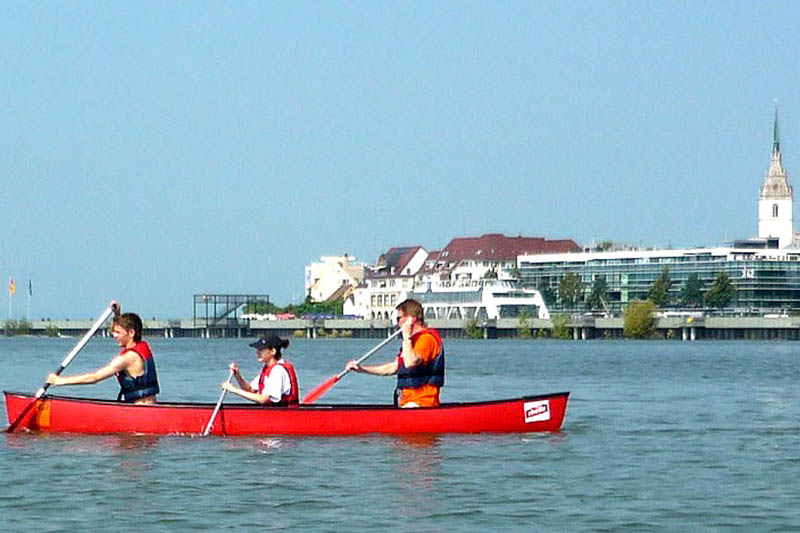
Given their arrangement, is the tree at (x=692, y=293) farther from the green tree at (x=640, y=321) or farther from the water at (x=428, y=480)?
the water at (x=428, y=480)

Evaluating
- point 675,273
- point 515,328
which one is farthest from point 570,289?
point 515,328

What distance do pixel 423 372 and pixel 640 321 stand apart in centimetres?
12748

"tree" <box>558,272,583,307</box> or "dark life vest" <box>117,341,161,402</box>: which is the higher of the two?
"tree" <box>558,272,583,307</box>

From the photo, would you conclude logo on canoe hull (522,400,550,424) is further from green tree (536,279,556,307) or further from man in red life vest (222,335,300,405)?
green tree (536,279,556,307)

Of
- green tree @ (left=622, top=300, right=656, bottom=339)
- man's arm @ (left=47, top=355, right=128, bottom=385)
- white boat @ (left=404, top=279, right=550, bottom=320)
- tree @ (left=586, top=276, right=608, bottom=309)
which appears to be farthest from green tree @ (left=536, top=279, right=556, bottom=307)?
man's arm @ (left=47, top=355, right=128, bottom=385)

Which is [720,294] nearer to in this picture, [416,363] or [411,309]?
[416,363]

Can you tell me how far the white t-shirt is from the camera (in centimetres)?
2445

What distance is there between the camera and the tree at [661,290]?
578 feet

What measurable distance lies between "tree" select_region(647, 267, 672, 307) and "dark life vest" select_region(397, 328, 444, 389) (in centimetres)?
15260

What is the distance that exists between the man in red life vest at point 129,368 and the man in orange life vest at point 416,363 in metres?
3.02

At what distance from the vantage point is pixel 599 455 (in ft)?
79.9

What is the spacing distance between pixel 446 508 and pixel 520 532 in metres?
1.69

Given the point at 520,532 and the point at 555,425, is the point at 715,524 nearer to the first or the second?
the point at 520,532

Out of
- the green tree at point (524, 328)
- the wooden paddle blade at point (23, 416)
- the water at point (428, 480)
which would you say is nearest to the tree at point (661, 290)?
the green tree at point (524, 328)
